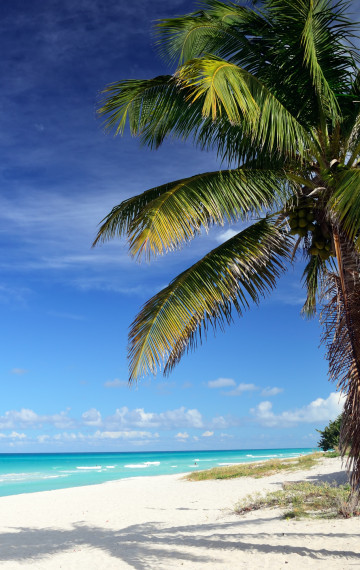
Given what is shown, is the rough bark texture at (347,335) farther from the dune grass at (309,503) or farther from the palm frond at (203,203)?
the dune grass at (309,503)

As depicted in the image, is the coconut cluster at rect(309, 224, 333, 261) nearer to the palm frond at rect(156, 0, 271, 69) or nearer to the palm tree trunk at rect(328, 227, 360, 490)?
the palm tree trunk at rect(328, 227, 360, 490)

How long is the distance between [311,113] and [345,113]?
2.26ft

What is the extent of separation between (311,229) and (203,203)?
5.50 ft

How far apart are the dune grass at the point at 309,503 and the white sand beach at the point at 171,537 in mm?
401

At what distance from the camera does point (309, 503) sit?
40.7ft

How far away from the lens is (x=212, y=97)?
5199 millimetres

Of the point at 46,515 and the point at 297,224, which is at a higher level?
the point at 297,224

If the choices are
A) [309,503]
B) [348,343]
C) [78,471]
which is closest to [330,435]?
[309,503]

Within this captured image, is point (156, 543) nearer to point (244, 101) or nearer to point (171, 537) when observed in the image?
point (171, 537)

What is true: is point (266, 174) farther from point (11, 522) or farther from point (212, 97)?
point (11, 522)

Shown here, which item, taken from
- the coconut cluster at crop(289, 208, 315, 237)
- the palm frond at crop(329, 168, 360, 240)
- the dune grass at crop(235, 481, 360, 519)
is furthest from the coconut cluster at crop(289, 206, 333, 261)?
the dune grass at crop(235, 481, 360, 519)

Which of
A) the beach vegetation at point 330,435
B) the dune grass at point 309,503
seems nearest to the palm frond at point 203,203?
the dune grass at point 309,503

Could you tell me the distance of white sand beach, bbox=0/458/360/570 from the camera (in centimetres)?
828

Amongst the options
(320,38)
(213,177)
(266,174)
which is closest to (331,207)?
(266,174)
